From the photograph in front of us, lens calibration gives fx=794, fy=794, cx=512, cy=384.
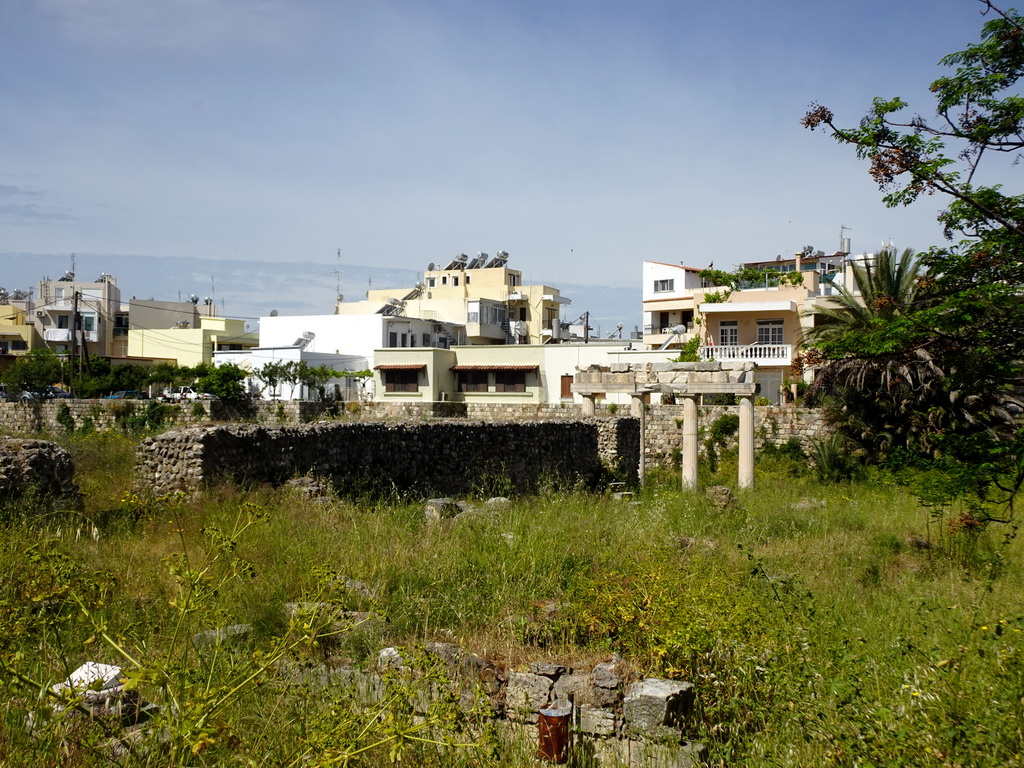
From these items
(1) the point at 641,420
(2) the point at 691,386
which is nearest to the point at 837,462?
(1) the point at 641,420

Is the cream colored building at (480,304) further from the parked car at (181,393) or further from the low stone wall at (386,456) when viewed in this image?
the low stone wall at (386,456)

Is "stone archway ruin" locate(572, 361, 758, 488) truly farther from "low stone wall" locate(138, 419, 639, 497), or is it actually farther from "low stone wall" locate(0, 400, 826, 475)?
"low stone wall" locate(138, 419, 639, 497)

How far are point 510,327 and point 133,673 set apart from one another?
56599mm

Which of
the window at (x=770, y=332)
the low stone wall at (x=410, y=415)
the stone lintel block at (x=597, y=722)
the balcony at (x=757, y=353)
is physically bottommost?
the stone lintel block at (x=597, y=722)

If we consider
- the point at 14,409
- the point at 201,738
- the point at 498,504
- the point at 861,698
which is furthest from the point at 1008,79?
the point at 14,409

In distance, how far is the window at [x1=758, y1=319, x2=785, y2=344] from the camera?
3662 centimetres

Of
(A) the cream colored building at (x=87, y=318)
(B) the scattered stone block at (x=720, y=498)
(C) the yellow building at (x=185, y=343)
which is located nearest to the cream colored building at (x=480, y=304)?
(C) the yellow building at (x=185, y=343)

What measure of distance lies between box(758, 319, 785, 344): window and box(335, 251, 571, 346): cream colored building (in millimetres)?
22605

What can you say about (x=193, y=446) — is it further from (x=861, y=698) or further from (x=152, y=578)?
(x=861, y=698)

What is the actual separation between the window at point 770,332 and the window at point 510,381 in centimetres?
1290

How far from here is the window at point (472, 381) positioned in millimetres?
44972

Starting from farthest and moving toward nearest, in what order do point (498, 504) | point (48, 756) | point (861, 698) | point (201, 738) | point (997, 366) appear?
point (498, 504), point (997, 366), point (861, 698), point (48, 756), point (201, 738)

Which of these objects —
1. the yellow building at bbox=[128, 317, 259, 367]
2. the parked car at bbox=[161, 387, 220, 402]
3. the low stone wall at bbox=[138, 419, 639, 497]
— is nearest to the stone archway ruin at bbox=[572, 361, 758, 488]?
the low stone wall at bbox=[138, 419, 639, 497]

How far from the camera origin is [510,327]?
59094mm
